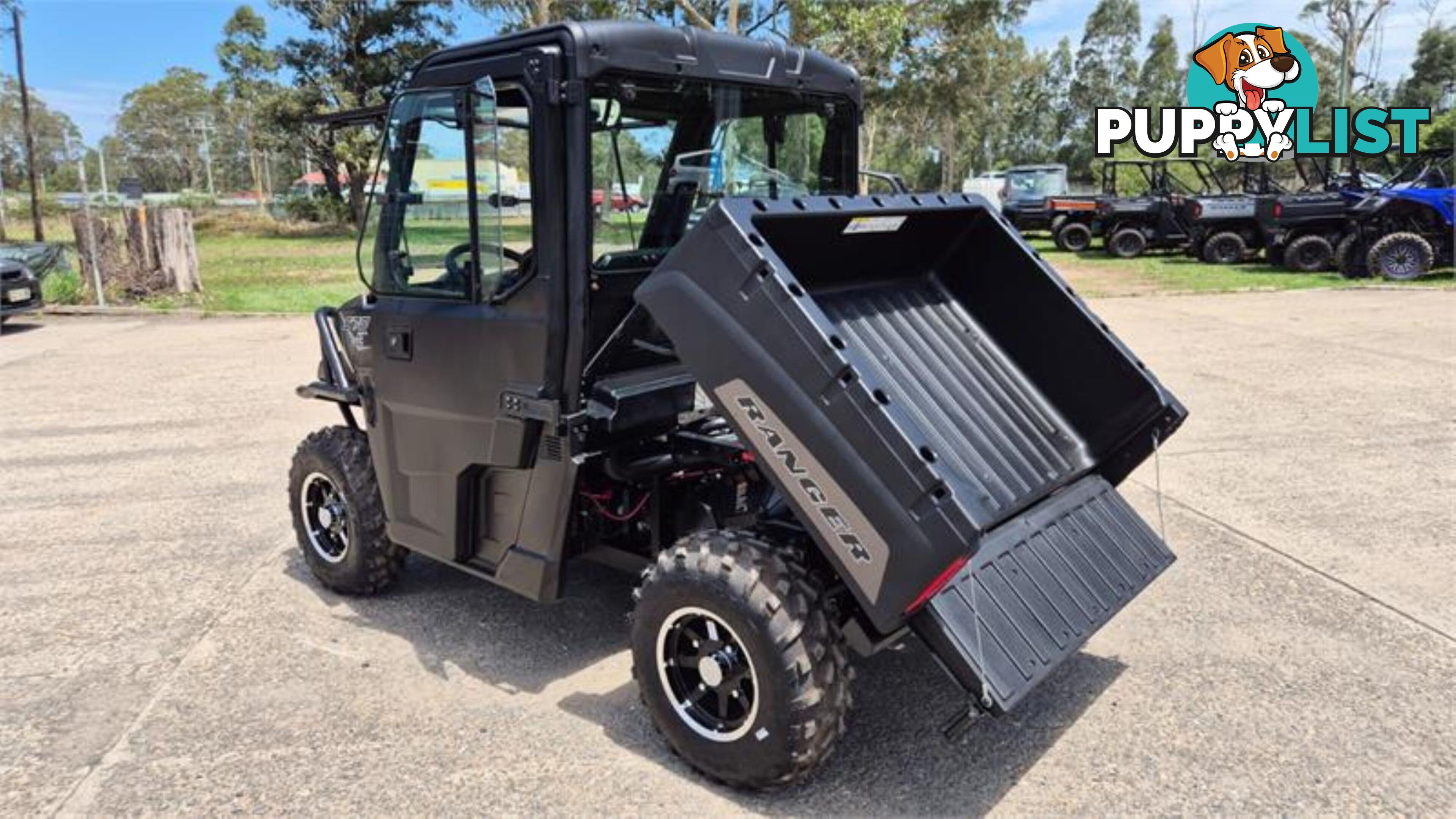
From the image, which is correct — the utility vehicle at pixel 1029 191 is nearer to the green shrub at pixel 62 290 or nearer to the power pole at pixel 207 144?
the green shrub at pixel 62 290

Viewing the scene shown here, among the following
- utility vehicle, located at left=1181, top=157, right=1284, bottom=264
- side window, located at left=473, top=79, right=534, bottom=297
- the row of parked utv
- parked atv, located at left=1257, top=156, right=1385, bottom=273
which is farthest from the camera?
utility vehicle, located at left=1181, top=157, right=1284, bottom=264

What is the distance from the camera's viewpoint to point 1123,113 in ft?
73.0

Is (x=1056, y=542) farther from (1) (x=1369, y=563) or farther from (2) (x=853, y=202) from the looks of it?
(1) (x=1369, y=563)

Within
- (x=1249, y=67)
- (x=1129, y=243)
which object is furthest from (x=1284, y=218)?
(x=1249, y=67)

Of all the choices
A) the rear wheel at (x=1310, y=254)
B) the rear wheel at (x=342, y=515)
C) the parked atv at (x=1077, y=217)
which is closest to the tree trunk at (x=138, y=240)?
the rear wheel at (x=342, y=515)

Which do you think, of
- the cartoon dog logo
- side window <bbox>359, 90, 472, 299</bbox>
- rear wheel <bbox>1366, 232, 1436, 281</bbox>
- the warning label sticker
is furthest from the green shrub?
the cartoon dog logo

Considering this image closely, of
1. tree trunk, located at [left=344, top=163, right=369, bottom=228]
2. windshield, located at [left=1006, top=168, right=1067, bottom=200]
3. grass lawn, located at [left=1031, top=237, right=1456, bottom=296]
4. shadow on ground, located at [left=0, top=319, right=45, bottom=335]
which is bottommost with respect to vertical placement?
grass lawn, located at [left=1031, top=237, right=1456, bottom=296]

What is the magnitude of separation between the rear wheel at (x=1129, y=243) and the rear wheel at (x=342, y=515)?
68.3ft

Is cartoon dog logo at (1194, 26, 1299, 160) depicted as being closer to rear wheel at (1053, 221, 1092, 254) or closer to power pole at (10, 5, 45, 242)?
rear wheel at (1053, 221, 1092, 254)

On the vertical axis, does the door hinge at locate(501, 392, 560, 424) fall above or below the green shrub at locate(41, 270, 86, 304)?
below

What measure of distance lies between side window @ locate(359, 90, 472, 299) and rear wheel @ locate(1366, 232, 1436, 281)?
17758 mm

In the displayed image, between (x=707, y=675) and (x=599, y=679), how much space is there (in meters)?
0.91

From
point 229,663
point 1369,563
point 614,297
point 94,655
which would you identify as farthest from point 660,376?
point 1369,563

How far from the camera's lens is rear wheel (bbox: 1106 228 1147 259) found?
2202 cm
